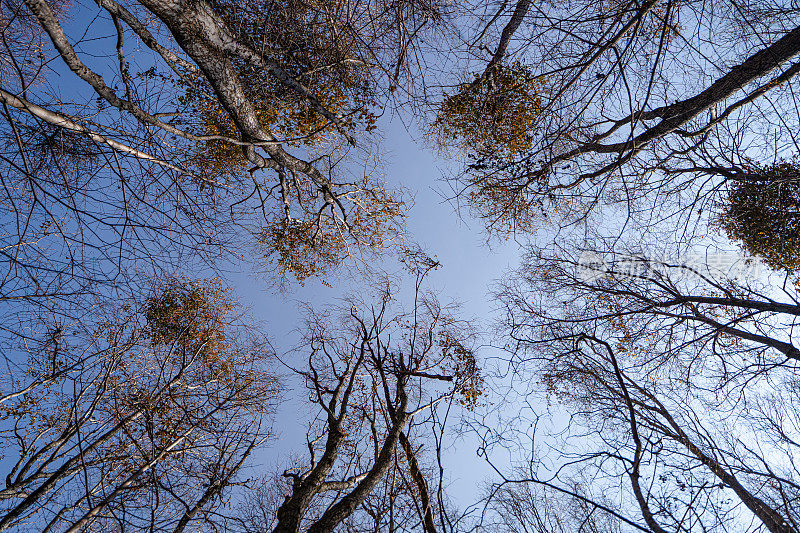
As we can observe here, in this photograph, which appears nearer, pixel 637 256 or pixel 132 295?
pixel 132 295

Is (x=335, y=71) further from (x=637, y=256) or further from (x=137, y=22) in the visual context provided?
(x=637, y=256)

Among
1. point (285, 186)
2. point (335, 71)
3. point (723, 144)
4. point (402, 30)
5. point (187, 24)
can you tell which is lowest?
point (187, 24)

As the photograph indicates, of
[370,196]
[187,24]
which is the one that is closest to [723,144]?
[370,196]

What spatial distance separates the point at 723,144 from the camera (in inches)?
210

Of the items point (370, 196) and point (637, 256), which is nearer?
point (637, 256)

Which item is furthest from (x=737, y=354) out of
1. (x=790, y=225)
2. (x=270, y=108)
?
(x=270, y=108)

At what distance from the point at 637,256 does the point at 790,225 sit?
5.78 feet

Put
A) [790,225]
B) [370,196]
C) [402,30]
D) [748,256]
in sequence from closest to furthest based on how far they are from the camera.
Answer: [402,30]
[790,225]
[748,256]
[370,196]

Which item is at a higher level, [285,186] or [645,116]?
[645,116]

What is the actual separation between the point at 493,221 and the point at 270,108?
369 centimetres

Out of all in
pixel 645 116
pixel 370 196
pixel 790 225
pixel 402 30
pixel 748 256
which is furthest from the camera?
pixel 370 196

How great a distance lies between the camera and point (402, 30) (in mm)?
3617

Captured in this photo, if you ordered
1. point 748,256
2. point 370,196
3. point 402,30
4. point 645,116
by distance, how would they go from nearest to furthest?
point 402,30, point 645,116, point 748,256, point 370,196

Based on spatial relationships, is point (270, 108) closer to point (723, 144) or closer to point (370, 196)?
point (370, 196)
